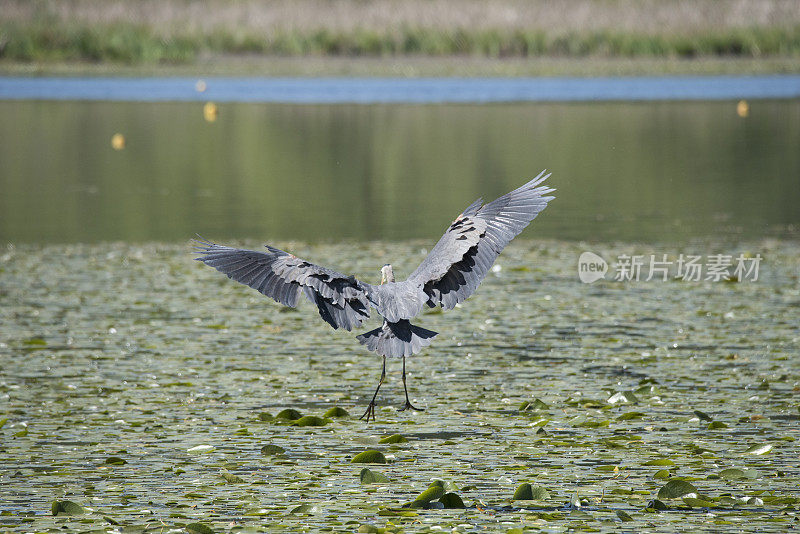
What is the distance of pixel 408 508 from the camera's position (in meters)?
5.25

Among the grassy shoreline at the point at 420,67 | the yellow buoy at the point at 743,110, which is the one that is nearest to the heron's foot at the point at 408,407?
the yellow buoy at the point at 743,110

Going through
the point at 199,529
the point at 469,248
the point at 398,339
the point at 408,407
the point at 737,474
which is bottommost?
the point at 199,529

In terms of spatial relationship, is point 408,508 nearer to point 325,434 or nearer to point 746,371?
point 325,434

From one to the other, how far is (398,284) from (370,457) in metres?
0.88

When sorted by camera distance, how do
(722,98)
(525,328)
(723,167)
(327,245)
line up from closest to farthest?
1. (525,328)
2. (327,245)
3. (723,167)
4. (722,98)

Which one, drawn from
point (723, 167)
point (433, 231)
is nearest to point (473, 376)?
point (433, 231)

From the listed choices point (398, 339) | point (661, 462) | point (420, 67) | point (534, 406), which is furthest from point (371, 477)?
point (420, 67)

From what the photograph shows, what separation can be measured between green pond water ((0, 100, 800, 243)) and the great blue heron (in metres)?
6.03

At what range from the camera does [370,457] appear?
19.1 feet

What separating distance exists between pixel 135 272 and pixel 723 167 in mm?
10011

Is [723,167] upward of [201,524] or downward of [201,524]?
upward

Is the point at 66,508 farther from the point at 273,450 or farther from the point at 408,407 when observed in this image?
the point at 408,407

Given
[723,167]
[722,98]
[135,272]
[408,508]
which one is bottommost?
[408,508]

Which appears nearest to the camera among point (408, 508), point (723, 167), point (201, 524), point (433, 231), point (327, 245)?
point (201, 524)
